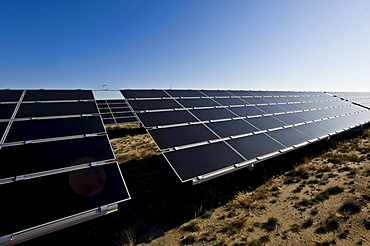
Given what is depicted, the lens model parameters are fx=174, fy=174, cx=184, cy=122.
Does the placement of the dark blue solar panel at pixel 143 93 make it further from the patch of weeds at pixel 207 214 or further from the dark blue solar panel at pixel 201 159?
the patch of weeds at pixel 207 214

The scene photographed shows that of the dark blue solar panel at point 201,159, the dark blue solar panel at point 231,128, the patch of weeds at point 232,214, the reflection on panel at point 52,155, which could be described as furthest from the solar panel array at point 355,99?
the reflection on panel at point 52,155

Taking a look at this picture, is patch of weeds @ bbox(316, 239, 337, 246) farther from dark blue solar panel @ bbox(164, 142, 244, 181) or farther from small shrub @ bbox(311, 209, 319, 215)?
dark blue solar panel @ bbox(164, 142, 244, 181)

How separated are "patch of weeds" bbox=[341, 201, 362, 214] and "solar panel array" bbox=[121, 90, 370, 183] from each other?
297 cm

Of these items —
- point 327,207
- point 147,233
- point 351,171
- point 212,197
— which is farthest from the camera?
point 351,171

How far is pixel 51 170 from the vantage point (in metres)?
5.14

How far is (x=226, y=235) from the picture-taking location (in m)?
5.70

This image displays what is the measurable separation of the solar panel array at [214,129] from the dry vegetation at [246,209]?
1772 millimetres

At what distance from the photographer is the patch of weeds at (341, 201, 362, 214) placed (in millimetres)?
6569

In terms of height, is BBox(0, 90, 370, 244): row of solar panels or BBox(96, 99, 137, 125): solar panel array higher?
BBox(96, 99, 137, 125): solar panel array

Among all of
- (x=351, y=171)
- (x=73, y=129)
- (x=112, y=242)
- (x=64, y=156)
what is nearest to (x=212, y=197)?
(x=112, y=242)

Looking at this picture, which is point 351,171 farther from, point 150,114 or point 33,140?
point 33,140

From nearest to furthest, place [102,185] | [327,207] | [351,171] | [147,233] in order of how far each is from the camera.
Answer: [102,185]
[147,233]
[327,207]
[351,171]

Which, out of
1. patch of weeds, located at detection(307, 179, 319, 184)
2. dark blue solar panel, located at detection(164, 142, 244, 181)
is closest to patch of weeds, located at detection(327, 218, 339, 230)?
patch of weeds, located at detection(307, 179, 319, 184)

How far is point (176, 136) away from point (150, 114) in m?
2.13
